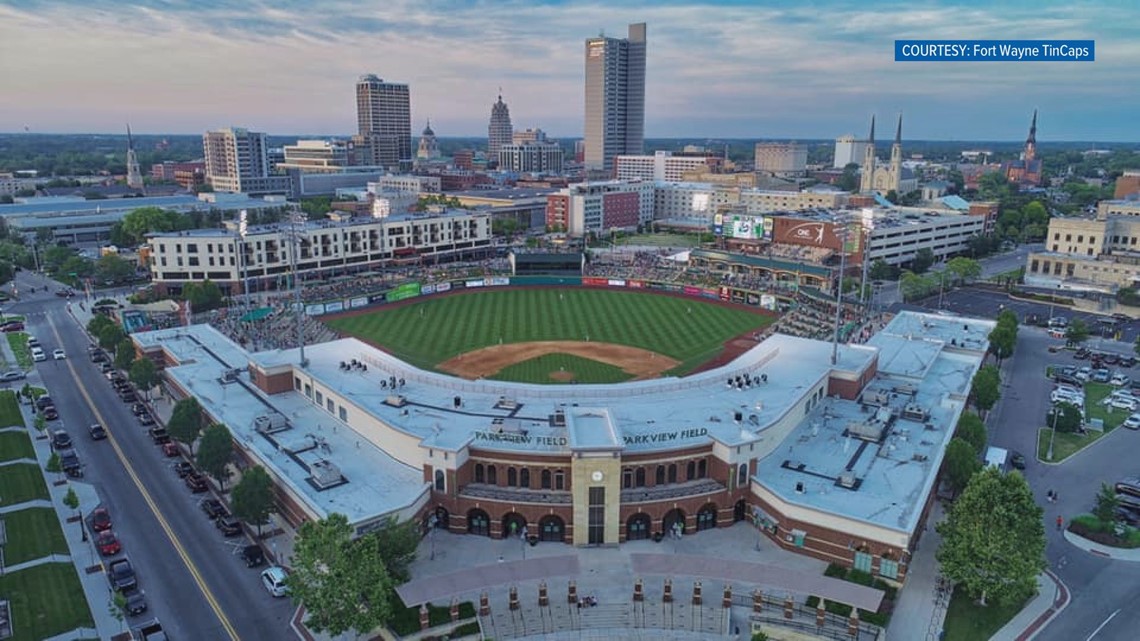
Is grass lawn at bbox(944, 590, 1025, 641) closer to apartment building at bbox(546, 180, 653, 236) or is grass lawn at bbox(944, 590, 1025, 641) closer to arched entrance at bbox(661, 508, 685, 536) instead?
arched entrance at bbox(661, 508, 685, 536)

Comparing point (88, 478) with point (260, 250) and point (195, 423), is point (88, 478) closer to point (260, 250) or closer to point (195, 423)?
point (195, 423)

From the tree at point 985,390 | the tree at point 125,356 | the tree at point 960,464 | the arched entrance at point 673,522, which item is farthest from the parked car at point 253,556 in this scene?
the tree at point 985,390

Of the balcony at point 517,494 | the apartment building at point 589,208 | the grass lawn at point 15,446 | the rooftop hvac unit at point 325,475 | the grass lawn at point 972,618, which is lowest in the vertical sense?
the grass lawn at point 972,618

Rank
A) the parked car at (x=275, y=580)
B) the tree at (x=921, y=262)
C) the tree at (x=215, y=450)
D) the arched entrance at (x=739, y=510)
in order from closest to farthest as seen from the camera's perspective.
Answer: the parked car at (x=275, y=580) < the arched entrance at (x=739, y=510) < the tree at (x=215, y=450) < the tree at (x=921, y=262)

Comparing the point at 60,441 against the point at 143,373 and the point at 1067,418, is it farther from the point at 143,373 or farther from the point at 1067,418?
the point at 1067,418

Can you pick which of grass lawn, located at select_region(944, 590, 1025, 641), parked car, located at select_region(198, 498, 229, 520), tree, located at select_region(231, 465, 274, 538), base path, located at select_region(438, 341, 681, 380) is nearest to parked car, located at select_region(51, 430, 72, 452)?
parked car, located at select_region(198, 498, 229, 520)

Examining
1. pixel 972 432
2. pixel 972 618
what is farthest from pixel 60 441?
pixel 972 432

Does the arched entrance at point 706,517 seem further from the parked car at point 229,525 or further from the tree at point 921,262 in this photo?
the tree at point 921,262
